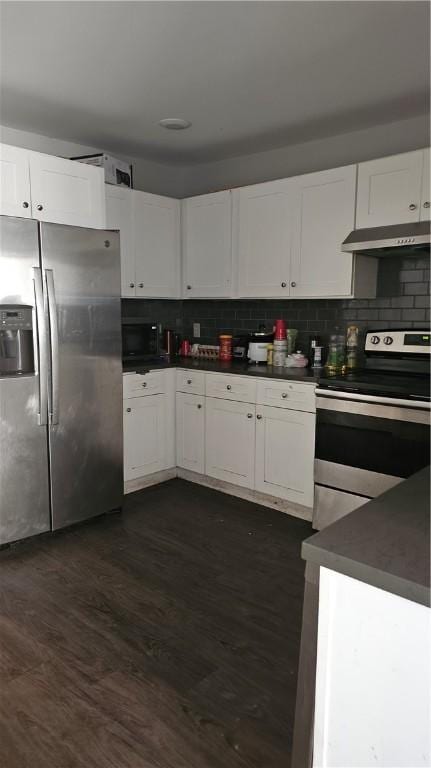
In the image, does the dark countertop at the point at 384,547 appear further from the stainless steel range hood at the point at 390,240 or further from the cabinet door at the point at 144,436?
the cabinet door at the point at 144,436

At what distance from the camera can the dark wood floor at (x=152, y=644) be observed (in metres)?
1.74

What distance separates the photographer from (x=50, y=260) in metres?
3.06

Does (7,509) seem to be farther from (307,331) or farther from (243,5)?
(243,5)

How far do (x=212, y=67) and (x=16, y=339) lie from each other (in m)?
1.73

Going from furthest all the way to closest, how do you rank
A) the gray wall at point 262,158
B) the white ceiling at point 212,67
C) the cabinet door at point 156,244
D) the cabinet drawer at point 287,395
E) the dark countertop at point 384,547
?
the cabinet door at point 156,244 → the gray wall at point 262,158 → the cabinet drawer at point 287,395 → the white ceiling at point 212,67 → the dark countertop at point 384,547

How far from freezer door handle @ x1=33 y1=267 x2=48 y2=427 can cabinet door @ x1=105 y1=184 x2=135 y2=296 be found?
1030 millimetres

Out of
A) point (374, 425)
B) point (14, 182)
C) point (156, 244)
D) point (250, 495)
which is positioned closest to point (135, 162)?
point (156, 244)

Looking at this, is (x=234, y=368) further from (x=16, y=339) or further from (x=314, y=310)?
(x=16, y=339)

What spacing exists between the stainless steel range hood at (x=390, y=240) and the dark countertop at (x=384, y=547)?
2165 millimetres

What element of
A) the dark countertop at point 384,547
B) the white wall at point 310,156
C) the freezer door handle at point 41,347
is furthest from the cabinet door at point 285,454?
the dark countertop at point 384,547

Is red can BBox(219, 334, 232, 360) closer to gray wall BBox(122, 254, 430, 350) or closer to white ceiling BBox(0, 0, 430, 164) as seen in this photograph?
gray wall BBox(122, 254, 430, 350)

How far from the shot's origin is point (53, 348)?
3098 mm

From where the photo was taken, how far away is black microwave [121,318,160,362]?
405 centimetres

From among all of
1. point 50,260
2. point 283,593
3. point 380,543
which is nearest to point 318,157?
point 50,260
